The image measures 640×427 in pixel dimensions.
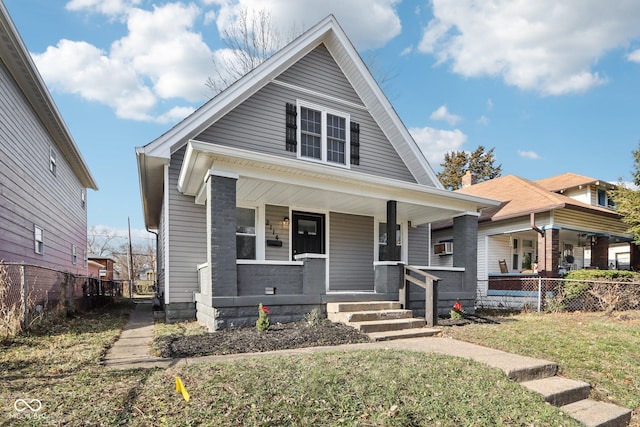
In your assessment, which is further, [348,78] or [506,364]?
[348,78]

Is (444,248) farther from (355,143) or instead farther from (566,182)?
(355,143)

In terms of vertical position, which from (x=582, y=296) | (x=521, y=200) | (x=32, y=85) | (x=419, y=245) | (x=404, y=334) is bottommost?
(x=582, y=296)

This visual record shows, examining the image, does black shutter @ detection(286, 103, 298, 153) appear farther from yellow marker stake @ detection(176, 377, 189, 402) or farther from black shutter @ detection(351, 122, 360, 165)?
yellow marker stake @ detection(176, 377, 189, 402)

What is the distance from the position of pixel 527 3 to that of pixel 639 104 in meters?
14.0

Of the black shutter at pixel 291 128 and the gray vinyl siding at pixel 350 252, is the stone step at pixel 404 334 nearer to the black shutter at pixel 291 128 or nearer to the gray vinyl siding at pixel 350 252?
the gray vinyl siding at pixel 350 252

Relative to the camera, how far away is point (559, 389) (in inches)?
162

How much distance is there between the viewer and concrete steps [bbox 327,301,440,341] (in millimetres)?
6512

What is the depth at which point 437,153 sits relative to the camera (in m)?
35.0

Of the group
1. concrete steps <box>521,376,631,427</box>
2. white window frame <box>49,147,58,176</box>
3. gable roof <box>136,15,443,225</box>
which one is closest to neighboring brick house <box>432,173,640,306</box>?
gable roof <box>136,15,443,225</box>

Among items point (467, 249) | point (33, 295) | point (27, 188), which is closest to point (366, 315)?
point (467, 249)

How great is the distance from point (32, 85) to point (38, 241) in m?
4.02

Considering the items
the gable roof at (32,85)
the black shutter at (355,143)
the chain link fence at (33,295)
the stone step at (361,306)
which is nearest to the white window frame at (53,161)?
the gable roof at (32,85)

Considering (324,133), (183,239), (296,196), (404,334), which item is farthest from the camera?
(324,133)

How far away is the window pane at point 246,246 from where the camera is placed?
902 cm
